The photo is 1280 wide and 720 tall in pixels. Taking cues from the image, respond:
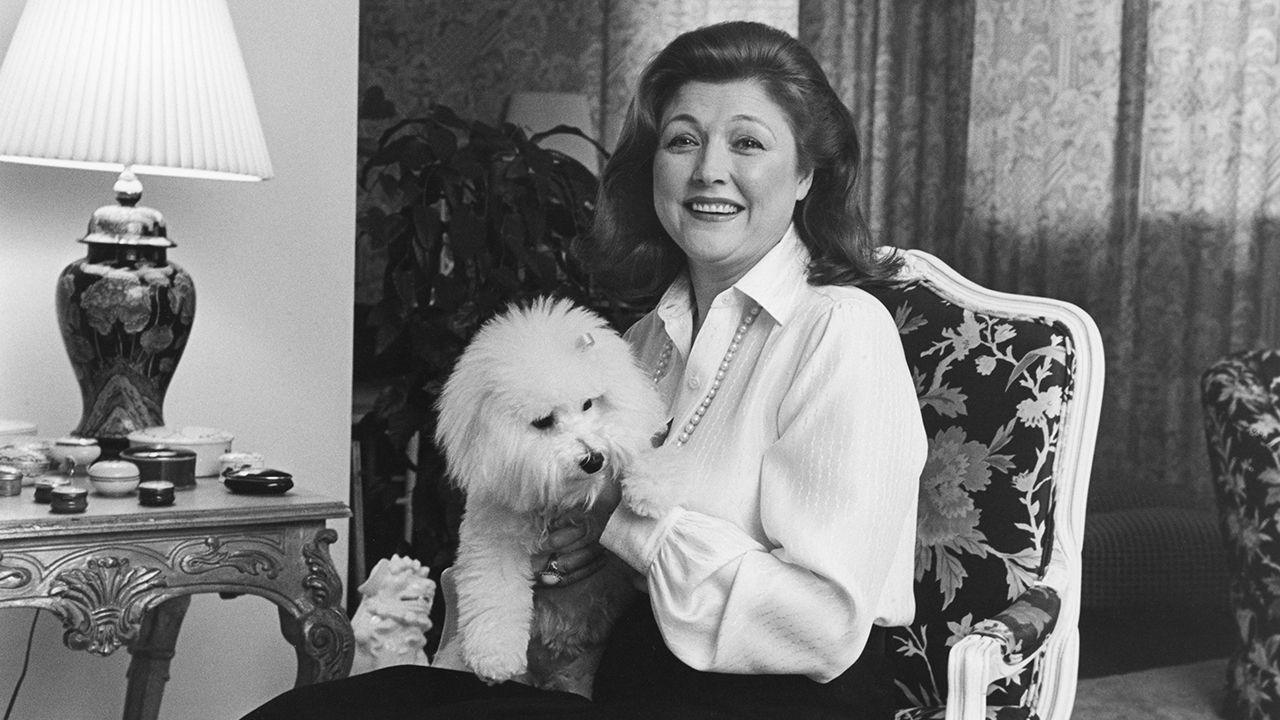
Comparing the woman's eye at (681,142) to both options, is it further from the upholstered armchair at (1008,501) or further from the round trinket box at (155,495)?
the round trinket box at (155,495)

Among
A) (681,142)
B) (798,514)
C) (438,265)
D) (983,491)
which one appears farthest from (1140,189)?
(798,514)

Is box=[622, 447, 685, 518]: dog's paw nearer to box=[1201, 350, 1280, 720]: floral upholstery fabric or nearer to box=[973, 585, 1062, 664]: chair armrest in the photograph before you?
box=[973, 585, 1062, 664]: chair armrest

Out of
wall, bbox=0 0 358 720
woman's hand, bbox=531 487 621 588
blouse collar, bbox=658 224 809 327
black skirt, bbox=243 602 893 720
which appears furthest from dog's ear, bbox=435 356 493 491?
wall, bbox=0 0 358 720

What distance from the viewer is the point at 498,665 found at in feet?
4.26

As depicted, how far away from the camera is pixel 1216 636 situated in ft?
12.0

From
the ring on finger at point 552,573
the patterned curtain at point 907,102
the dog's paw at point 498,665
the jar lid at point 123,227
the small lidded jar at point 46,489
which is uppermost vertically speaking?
the patterned curtain at point 907,102

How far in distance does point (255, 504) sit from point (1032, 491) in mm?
1036

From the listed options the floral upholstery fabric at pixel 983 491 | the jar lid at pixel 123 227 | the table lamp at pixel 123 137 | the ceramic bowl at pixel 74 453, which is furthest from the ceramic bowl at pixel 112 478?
the floral upholstery fabric at pixel 983 491

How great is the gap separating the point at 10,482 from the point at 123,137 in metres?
0.52

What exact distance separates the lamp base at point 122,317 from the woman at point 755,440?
773mm

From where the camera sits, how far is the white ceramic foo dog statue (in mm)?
1565

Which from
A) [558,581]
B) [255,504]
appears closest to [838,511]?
[558,581]

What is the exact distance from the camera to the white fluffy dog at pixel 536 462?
1.26 m

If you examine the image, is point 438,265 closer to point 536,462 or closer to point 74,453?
point 74,453
